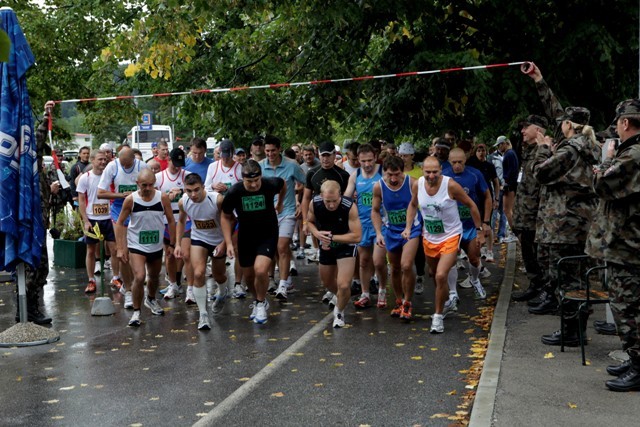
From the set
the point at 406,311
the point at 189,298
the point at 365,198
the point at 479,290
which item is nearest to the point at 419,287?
the point at 479,290

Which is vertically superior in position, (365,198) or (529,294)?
(365,198)

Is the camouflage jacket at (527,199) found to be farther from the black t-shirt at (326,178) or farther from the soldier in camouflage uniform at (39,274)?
the soldier in camouflage uniform at (39,274)

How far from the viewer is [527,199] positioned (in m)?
11.3

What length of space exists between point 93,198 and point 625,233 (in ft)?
28.7

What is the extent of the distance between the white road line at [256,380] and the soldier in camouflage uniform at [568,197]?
237 cm

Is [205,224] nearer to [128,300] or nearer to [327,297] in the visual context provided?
[128,300]

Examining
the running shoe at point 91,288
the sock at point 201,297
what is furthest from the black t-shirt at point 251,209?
the running shoe at point 91,288

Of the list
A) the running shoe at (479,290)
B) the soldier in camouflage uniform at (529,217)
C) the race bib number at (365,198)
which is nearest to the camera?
the soldier in camouflage uniform at (529,217)

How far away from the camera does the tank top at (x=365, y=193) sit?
11.6 meters

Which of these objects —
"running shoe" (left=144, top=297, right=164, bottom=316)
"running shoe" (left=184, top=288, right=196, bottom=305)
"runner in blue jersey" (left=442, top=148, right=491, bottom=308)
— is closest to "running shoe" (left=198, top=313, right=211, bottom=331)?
"running shoe" (left=144, top=297, right=164, bottom=316)

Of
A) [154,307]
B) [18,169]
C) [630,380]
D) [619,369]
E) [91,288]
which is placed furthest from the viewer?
[91,288]

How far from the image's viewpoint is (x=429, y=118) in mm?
14984

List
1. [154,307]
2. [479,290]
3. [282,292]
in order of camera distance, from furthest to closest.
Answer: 1. [282,292]
2. [479,290]
3. [154,307]

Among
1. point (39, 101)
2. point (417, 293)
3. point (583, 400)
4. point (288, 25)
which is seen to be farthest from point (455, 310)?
point (39, 101)
